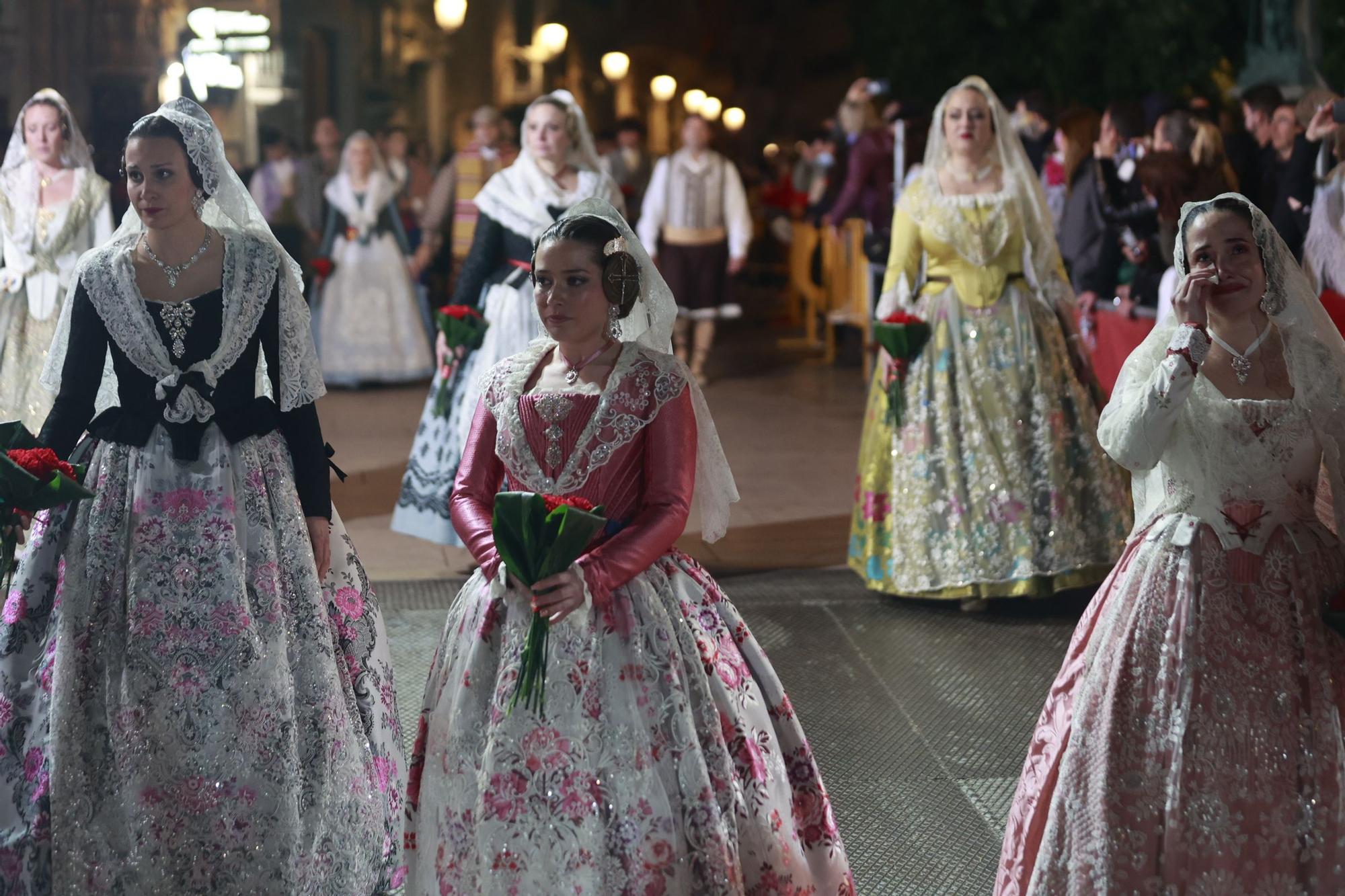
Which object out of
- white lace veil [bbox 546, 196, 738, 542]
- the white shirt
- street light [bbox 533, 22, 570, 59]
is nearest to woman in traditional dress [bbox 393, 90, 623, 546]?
white lace veil [bbox 546, 196, 738, 542]

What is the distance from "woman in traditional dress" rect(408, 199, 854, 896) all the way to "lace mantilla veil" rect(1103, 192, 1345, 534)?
891 mm

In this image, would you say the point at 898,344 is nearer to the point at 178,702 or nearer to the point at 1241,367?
the point at 1241,367

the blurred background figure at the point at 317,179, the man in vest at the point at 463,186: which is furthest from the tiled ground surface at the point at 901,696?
the blurred background figure at the point at 317,179

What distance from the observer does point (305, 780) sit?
11.1ft

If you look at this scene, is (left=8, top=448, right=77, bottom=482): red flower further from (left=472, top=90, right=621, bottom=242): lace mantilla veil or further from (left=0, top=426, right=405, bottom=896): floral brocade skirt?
(left=472, top=90, right=621, bottom=242): lace mantilla veil

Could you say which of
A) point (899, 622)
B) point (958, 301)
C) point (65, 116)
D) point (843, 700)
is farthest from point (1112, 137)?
point (65, 116)

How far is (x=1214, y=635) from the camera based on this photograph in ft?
9.96

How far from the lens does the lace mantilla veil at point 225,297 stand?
11.5 ft

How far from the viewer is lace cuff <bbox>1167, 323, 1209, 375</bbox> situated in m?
3.06

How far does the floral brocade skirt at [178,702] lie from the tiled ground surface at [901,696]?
49.3 inches

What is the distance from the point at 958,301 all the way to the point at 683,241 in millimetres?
6432

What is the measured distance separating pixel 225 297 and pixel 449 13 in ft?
52.5

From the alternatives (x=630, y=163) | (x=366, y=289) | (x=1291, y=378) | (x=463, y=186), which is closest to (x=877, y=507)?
(x=1291, y=378)

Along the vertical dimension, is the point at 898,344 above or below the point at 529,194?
below
